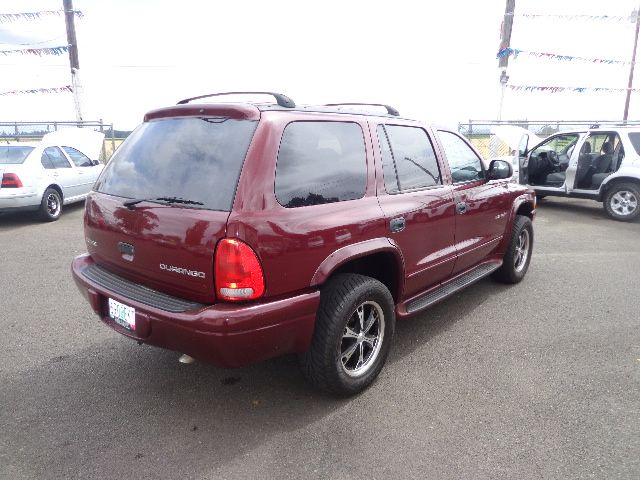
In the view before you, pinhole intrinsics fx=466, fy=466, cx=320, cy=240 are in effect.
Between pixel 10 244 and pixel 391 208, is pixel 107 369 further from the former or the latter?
pixel 10 244

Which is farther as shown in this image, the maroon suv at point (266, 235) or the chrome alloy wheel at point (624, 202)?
the chrome alloy wheel at point (624, 202)

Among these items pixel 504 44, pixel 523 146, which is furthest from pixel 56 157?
pixel 504 44

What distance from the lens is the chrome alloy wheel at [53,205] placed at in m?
8.52

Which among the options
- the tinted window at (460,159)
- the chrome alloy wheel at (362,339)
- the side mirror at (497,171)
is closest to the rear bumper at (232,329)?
the chrome alloy wheel at (362,339)

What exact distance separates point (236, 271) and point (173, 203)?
0.57m

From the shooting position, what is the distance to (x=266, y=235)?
2.33 metres

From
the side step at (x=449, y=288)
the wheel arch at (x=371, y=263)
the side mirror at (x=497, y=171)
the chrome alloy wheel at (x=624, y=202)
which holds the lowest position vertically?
the chrome alloy wheel at (x=624, y=202)

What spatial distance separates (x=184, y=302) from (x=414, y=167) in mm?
1912

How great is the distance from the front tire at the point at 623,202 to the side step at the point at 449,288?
19.7 ft

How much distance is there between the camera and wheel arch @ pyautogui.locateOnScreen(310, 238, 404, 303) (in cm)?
260

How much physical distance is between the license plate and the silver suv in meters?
9.38

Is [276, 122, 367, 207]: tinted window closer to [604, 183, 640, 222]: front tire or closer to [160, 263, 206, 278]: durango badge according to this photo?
[160, 263, 206, 278]: durango badge

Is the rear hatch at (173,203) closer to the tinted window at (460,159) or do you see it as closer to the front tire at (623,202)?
the tinted window at (460,159)

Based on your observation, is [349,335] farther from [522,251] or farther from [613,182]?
[613,182]
